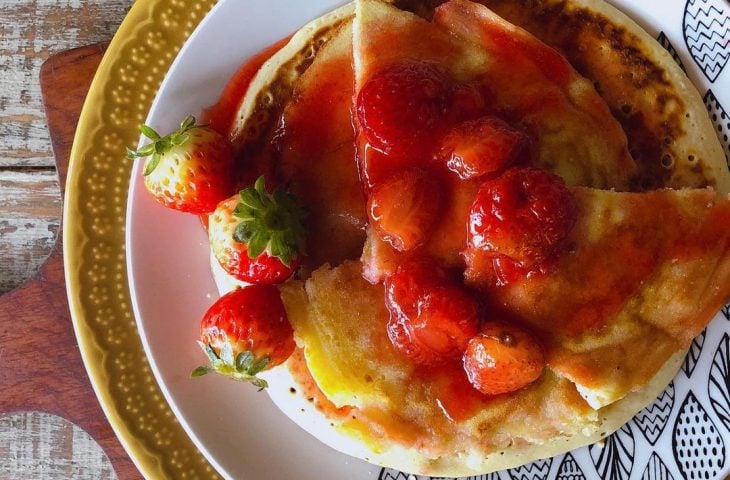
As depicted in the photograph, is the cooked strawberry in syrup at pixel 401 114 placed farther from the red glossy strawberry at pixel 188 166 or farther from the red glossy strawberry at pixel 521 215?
the red glossy strawberry at pixel 188 166

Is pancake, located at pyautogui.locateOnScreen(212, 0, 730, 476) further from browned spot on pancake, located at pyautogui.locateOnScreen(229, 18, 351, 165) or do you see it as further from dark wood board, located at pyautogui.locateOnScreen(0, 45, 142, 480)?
dark wood board, located at pyautogui.locateOnScreen(0, 45, 142, 480)

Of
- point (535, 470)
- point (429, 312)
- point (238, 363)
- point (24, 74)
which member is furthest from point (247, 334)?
point (24, 74)

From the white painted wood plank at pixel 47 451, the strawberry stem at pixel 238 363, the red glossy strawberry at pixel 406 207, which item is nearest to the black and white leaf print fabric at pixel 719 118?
the red glossy strawberry at pixel 406 207

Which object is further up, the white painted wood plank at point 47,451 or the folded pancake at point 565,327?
the folded pancake at point 565,327

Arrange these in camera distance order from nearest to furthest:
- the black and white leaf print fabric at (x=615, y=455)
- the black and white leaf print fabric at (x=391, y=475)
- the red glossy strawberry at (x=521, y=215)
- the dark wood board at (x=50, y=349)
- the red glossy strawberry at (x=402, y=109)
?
the red glossy strawberry at (x=521, y=215), the red glossy strawberry at (x=402, y=109), the black and white leaf print fabric at (x=615, y=455), the black and white leaf print fabric at (x=391, y=475), the dark wood board at (x=50, y=349)

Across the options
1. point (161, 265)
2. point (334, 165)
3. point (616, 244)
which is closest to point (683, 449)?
point (616, 244)
